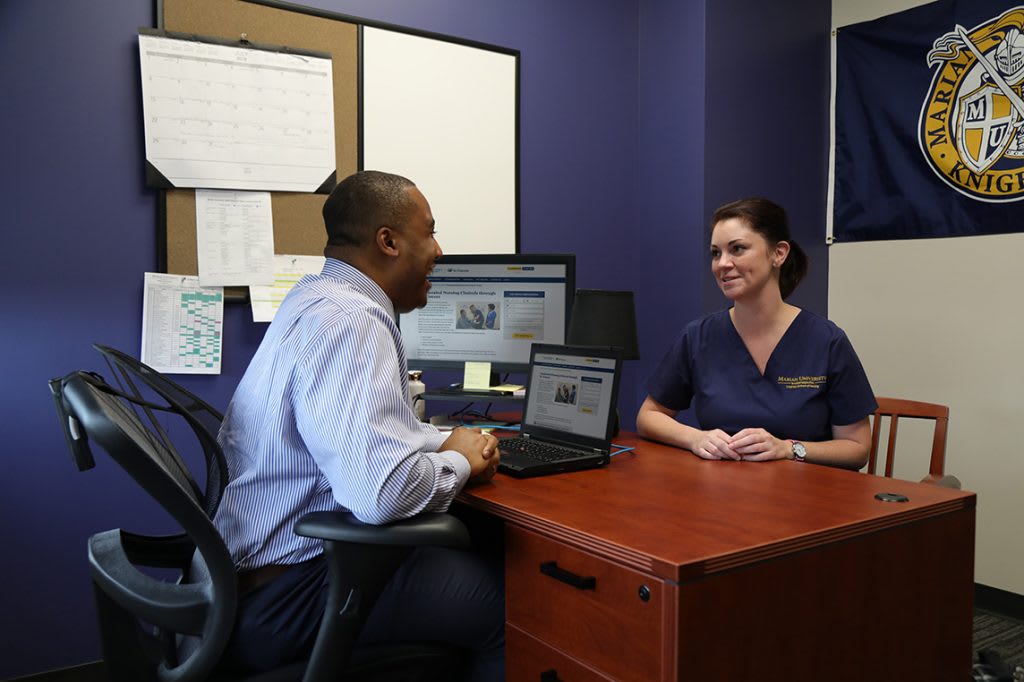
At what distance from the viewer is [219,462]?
145cm

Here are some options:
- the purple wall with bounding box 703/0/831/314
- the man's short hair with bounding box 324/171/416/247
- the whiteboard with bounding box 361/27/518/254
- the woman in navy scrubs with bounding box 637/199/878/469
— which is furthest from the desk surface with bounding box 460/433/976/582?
the purple wall with bounding box 703/0/831/314

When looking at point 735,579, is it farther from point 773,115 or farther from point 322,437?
point 773,115

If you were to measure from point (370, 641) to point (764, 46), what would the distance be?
2921mm

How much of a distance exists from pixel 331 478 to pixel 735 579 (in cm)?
64

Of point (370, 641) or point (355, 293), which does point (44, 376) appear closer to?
point (355, 293)

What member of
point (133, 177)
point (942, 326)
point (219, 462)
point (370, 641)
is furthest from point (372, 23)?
point (942, 326)

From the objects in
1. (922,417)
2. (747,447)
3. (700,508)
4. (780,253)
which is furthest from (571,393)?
(922,417)

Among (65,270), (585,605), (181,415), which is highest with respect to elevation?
(65,270)

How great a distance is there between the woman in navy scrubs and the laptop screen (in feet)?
0.95

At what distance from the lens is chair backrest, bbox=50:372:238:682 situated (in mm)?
1058

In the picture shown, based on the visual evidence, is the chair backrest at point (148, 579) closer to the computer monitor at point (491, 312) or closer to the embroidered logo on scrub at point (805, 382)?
the computer monitor at point (491, 312)

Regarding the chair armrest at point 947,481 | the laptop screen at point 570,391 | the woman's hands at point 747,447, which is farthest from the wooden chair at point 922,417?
the laptop screen at point 570,391

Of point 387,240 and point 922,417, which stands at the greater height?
point 387,240

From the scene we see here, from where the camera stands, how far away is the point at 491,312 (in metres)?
2.41
